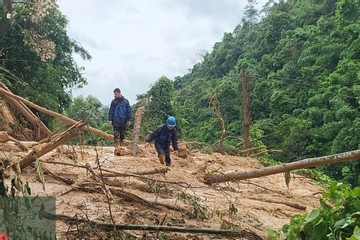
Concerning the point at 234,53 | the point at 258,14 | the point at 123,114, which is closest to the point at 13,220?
the point at 123,114

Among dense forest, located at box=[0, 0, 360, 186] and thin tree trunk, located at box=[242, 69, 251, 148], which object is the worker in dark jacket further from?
thin tree trunk, located at box=[242, 69, 251, 148]

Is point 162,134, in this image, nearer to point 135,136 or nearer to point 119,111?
point 135,136

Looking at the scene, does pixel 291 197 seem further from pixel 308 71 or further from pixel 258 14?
pixel 258 14

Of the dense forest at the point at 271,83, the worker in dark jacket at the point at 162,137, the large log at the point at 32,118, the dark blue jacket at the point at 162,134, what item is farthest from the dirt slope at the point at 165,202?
the dense forest at the point at 271,83

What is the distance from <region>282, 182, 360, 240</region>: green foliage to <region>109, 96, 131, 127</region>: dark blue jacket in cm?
538

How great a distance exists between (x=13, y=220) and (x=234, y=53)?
156 ft

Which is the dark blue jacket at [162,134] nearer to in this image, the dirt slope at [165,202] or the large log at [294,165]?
the dirt slope at [165,202]

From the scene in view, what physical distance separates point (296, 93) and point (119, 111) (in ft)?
81.2

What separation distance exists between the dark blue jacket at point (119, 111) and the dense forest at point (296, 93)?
7621 millimetres

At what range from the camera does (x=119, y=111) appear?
7777 millimetres

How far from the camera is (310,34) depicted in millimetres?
33531

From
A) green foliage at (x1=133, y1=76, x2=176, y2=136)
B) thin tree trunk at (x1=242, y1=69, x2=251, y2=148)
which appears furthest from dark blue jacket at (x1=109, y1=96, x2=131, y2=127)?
green foliage at (x1=133, y1=76, x2=176, y2=136)

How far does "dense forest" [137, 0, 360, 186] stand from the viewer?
22.2m

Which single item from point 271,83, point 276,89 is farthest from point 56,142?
point 271,83
